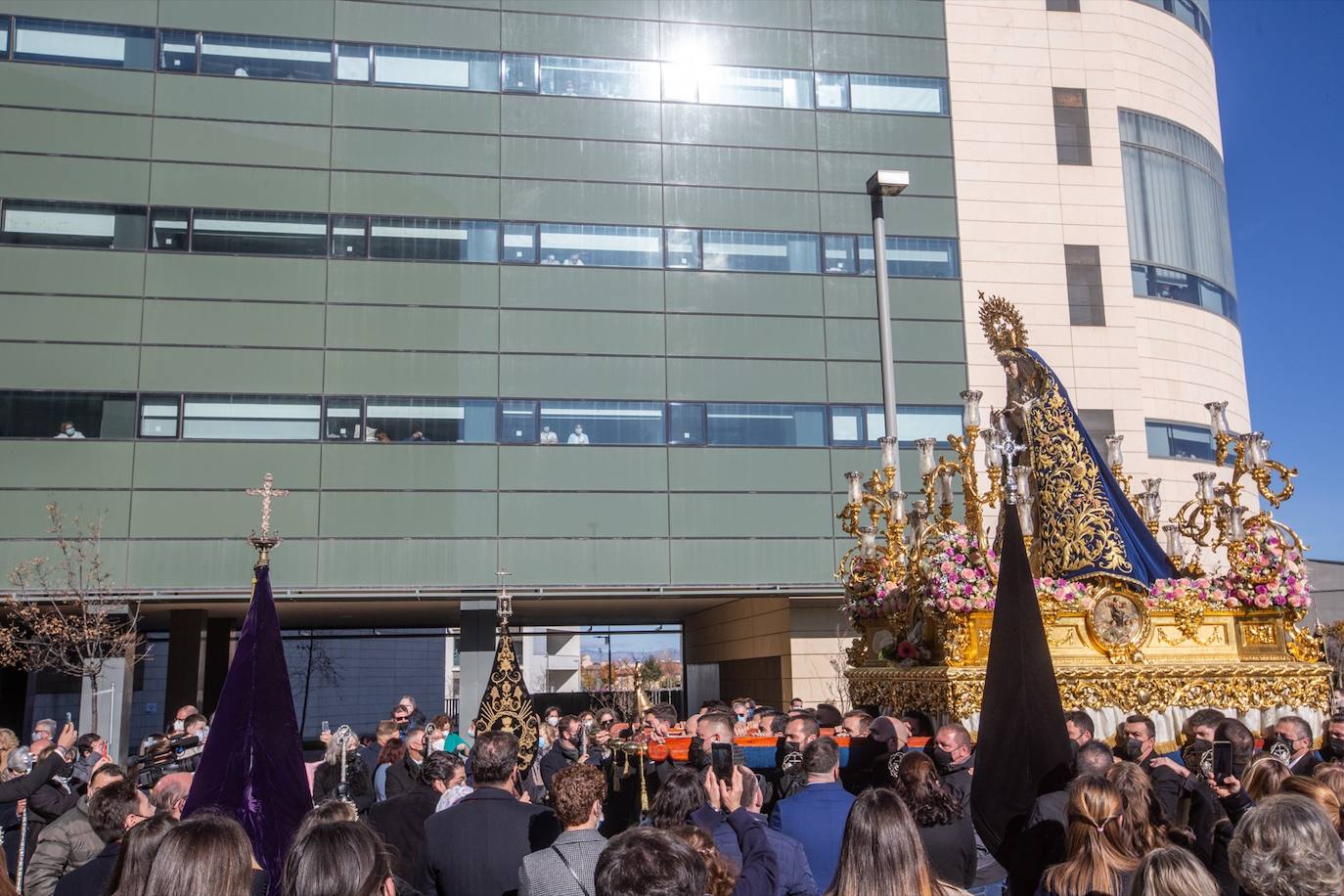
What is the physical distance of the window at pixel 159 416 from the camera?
2741 centimetres

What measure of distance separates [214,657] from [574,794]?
32.5m

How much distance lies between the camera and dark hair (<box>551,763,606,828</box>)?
17.9 feet

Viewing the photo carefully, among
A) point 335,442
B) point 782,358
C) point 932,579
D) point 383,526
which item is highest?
point 782,358

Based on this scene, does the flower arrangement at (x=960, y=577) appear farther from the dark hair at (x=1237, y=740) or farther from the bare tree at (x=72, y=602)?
the bare tree at (x=72, y=602)

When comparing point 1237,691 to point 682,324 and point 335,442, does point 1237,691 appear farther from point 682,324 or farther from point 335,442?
point 335,442

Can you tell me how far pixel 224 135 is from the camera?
28.9 metres

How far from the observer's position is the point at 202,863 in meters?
3.97

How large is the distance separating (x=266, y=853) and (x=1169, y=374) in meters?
31.5

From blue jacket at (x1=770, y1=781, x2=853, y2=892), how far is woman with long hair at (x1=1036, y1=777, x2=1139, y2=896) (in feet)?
4.23

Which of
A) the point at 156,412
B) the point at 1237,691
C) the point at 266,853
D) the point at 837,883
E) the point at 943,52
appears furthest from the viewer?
the point at 943,52

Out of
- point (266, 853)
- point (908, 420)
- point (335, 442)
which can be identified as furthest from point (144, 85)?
point (266, 853)

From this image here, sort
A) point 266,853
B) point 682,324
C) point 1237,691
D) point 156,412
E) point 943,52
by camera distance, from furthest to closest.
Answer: point 943,52 < point 682,324 < point 156,412 < point 1237,691 < point 266,853

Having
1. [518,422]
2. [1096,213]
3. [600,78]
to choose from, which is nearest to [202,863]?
[518,422]

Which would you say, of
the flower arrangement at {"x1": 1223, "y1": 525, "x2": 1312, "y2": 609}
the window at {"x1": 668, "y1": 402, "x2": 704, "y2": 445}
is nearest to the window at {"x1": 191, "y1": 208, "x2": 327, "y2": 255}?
the window at {"x1": 668, "y1": 402, "x2": 704, "y2": 445}
